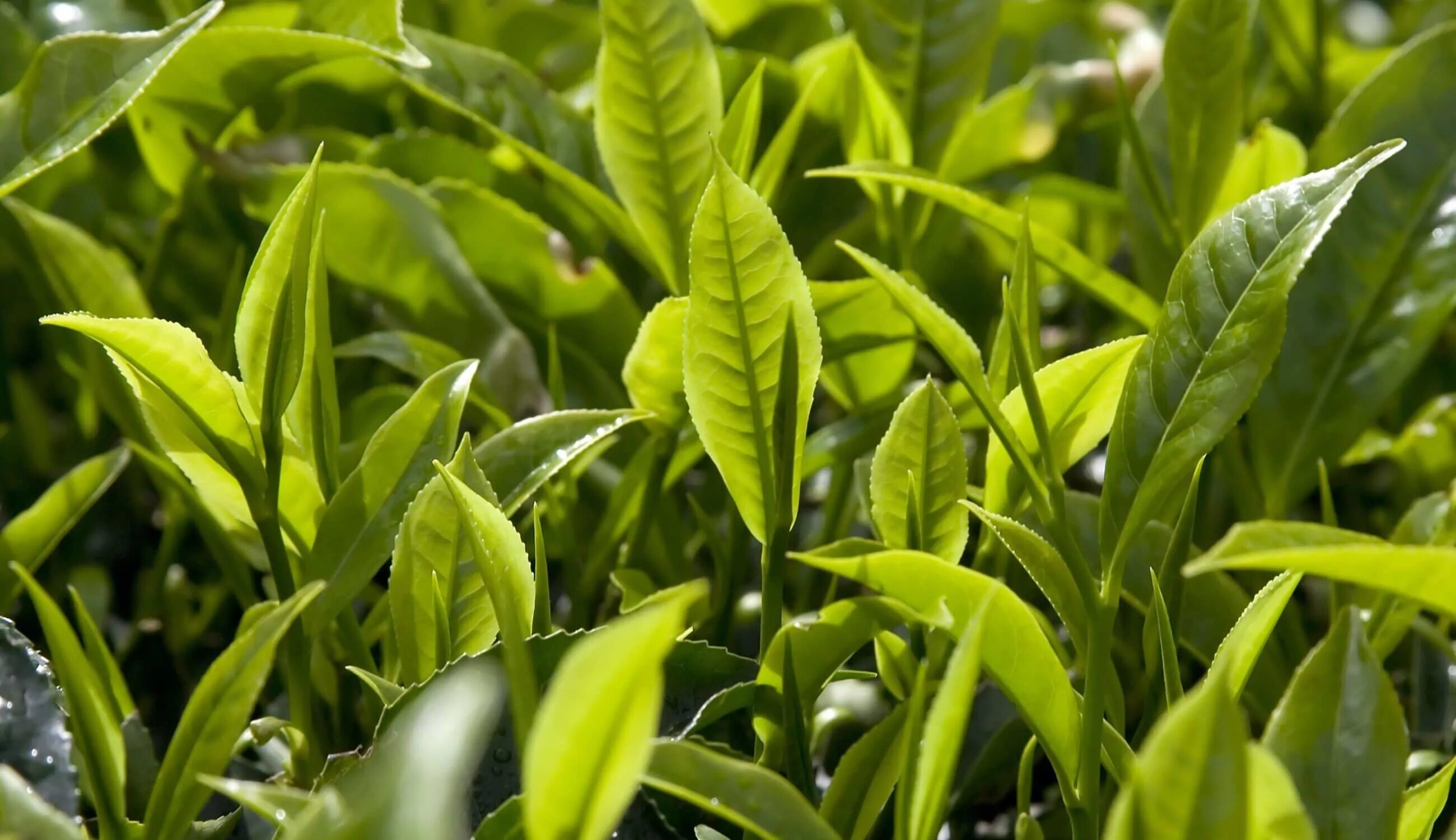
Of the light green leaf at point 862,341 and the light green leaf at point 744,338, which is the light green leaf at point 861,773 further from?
the light green leaf at point 862,341

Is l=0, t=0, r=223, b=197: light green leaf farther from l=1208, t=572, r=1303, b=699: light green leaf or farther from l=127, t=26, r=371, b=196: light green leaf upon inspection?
l=1208, t=572, r=1303, b=699: light green leaf

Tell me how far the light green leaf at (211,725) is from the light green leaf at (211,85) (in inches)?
15.2

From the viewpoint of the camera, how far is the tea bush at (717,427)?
52 cm

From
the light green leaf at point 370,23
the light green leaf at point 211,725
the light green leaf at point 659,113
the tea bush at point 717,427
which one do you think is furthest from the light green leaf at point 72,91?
the light green leaf at point 211,725

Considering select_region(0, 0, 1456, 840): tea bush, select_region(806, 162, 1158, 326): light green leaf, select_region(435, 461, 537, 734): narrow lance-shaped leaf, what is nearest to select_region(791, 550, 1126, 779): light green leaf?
select_region(0, 0, 1456, 840): tea bush

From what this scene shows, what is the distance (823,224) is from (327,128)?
15.8 inches

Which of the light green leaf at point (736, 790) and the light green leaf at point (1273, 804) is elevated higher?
the light green leaf at point (1273, 804)

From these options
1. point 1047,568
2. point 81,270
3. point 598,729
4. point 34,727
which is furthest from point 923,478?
point 81,270

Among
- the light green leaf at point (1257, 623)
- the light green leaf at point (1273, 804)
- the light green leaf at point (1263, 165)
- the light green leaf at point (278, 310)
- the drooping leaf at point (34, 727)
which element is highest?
the light green leaf at point (278, 310)

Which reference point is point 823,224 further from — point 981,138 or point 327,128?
point 327,128

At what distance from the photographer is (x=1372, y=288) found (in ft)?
3.01

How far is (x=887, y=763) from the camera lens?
2.02ft

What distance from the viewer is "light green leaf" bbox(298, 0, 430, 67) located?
0.79 metres

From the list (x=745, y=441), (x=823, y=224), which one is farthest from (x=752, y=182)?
(x=745, y=441)
